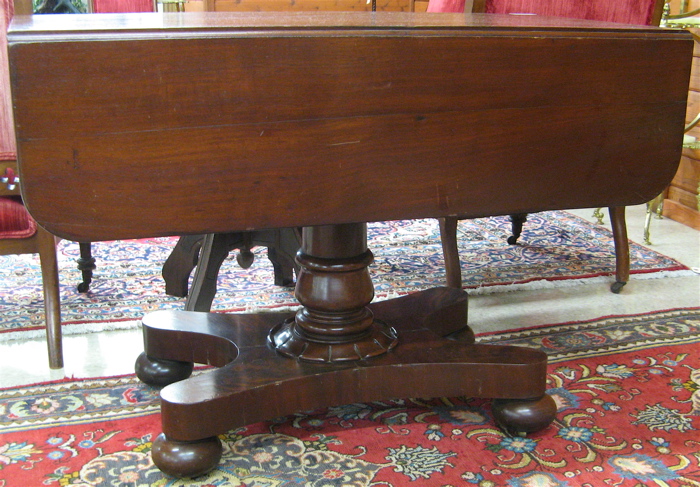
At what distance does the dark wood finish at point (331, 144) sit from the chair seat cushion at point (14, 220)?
591 millimetres

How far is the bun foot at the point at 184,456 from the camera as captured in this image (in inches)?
45.6

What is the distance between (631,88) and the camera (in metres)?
1.17

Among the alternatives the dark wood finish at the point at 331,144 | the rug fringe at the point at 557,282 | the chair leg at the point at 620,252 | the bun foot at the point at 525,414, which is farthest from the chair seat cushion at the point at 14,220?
the chair leg at the point at 620,252

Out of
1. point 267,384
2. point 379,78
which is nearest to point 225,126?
point 379,78

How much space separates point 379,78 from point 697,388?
96 centimetres

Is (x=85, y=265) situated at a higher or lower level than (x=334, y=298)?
lower

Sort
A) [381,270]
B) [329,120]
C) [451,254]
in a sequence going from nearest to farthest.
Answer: [329,120] → [451,254] → [381,270]

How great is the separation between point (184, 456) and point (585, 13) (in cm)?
168

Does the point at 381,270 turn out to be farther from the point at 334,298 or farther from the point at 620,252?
the point at 334,298

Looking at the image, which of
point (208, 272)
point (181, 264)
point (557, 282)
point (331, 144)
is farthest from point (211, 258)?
point (557, 282)

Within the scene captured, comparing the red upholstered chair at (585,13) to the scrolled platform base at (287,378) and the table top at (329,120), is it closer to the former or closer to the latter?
the scrolled platform base at (287,378)

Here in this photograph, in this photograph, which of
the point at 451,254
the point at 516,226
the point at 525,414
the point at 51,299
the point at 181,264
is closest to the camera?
the point at 525,414

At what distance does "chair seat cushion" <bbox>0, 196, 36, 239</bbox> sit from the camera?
155 centimetres

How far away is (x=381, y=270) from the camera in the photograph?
7.61 ft
